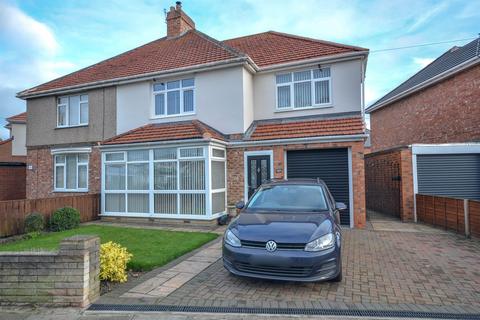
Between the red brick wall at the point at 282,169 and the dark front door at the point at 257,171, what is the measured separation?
0.26 metres

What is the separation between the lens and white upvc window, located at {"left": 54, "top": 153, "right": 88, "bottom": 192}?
13437 millimetres

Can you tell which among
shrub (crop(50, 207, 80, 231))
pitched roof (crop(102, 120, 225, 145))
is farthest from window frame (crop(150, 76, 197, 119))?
shrub (crop(50, 207, 80, 231))

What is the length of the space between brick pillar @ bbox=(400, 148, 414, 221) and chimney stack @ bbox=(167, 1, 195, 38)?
12.1 meters

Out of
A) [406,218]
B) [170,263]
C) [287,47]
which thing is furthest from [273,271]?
[287,47]

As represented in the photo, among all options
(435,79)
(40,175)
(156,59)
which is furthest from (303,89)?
(40,175)

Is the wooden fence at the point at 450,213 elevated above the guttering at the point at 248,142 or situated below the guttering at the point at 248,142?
below

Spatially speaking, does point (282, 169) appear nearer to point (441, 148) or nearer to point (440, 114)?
point (441, 148)

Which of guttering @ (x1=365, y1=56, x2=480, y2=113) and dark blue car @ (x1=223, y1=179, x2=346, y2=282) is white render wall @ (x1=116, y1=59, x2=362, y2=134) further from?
dark blue car @ (x1=223, y1=179, x2=346, y2=282)

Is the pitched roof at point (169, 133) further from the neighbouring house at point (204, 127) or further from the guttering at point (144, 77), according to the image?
the guttering at point (144, 77)

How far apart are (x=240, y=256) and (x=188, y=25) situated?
1511 centimetres

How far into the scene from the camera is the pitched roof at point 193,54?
11688 millimetres

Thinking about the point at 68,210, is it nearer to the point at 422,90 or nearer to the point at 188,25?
the point at 188,25

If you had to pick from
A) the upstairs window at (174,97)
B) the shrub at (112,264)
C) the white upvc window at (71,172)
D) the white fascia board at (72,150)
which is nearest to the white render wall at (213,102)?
the upstairs window at (174,97)

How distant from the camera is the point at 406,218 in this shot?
10445 millimetres
